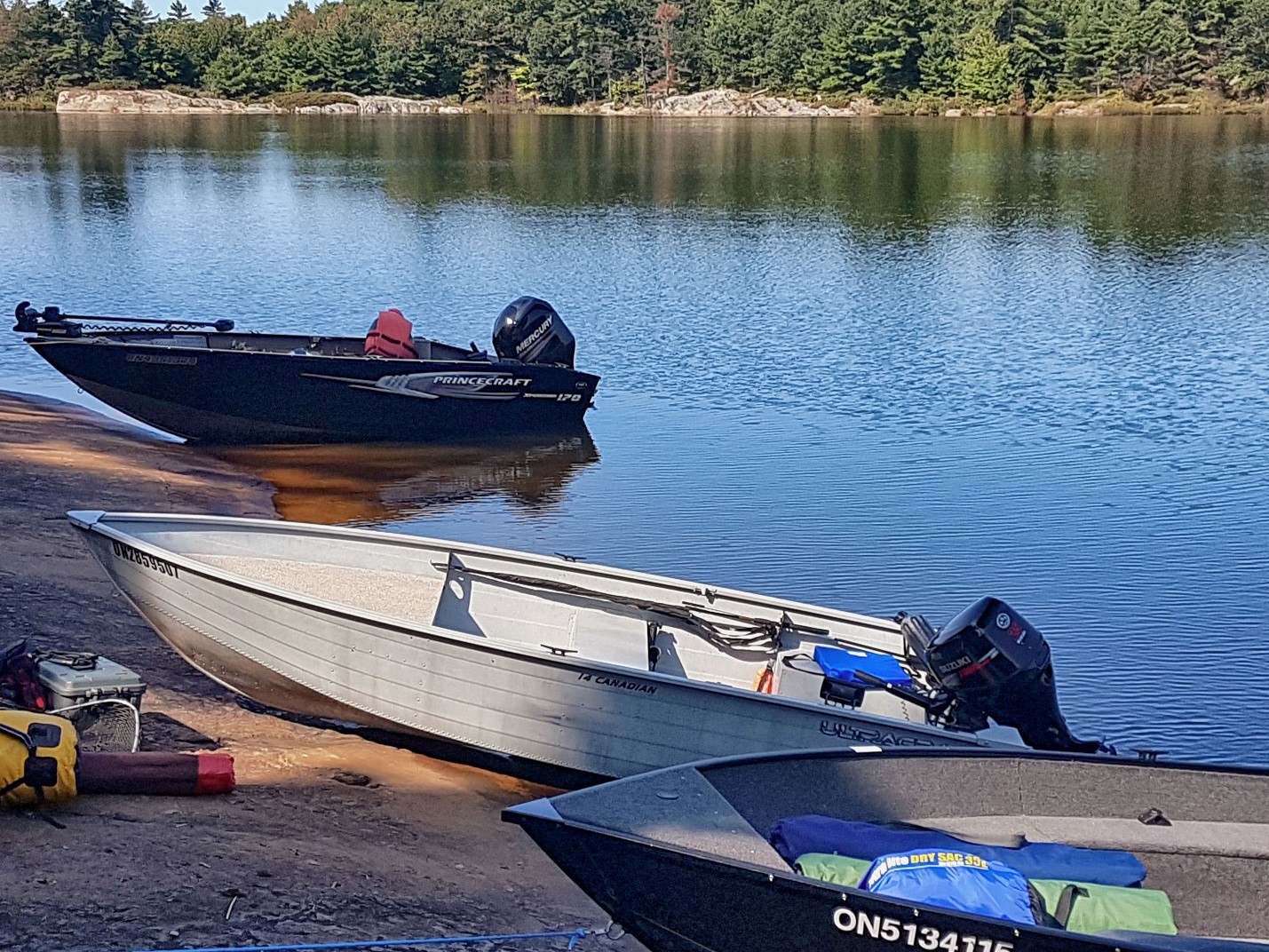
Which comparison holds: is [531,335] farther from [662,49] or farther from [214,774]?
[662,49]

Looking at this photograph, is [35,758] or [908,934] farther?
[35,758]

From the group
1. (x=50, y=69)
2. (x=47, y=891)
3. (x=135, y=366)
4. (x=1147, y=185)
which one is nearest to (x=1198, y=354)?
(x=135, y=366)

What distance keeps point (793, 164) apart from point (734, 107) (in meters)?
42.8

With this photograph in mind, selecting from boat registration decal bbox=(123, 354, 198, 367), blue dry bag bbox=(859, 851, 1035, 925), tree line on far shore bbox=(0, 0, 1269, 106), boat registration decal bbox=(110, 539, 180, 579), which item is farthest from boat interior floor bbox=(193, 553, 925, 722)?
tree line on far shore bbox=(0, 0, 1269, 106)

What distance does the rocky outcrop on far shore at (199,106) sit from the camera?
313 feet

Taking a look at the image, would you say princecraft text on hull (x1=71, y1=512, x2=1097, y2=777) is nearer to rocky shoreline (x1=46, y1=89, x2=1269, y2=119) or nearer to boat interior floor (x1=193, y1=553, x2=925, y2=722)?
boat interior floor (x1=193, y1=553, x2=925, y2=722)

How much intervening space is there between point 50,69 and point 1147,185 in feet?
259

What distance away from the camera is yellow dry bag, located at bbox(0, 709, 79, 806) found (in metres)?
6.20

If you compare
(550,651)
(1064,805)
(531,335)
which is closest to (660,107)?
(531,335)

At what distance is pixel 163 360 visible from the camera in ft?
54.0

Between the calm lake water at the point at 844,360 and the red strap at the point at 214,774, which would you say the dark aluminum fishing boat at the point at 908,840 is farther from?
the calm lake water at the point at 844,360

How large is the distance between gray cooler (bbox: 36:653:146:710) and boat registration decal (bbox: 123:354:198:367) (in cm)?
946

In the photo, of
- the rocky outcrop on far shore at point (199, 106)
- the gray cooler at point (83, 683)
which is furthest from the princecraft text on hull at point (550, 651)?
the rocky outcrop on far shore at point (199, 106)

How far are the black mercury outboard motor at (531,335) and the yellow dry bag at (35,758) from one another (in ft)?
36.8
